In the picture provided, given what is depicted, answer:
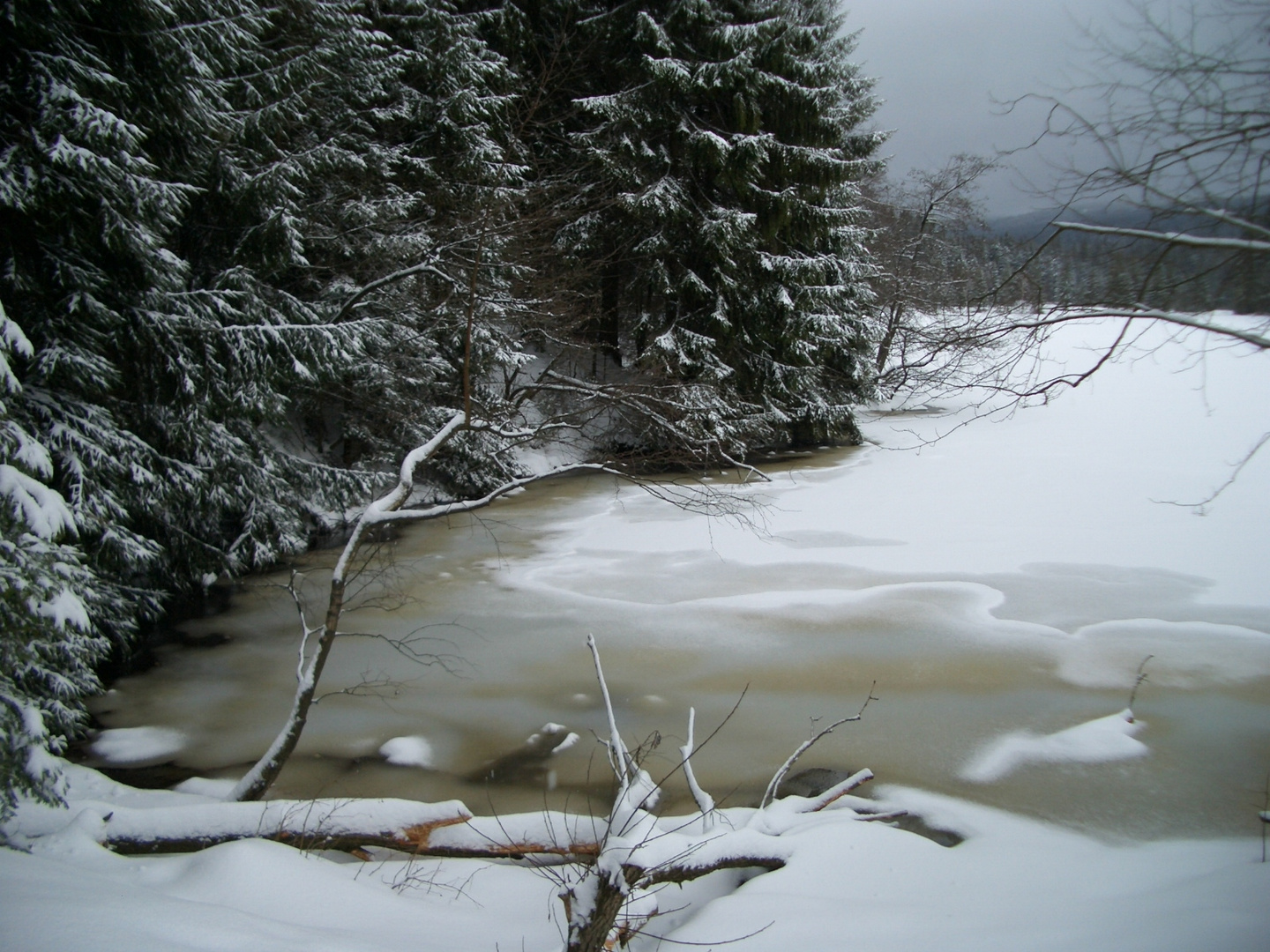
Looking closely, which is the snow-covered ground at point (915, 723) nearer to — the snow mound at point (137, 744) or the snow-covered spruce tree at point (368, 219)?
the snow mound at point (137, 744)

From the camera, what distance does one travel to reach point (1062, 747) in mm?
5312

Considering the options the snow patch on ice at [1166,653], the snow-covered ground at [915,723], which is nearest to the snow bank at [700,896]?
the snow-covered ground at [915,723]

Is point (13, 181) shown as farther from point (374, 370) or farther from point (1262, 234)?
point (1262, 234)

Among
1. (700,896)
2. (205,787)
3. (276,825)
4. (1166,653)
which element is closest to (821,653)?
(1166,653)

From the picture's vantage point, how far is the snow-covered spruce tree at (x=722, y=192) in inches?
523

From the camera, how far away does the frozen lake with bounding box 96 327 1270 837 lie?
201 inches

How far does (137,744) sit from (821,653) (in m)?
5.87

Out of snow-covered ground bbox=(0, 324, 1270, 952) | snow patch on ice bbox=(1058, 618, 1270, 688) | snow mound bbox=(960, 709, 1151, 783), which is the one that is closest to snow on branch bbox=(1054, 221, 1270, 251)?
snow-covered ground bbox=(0, 324, 1270, 952)

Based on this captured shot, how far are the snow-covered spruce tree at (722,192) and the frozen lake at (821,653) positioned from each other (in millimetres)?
3555

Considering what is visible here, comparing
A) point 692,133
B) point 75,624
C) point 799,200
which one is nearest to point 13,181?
point 75,624

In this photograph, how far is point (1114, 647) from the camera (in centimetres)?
695

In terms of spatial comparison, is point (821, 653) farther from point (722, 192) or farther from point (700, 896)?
point (722, 192)

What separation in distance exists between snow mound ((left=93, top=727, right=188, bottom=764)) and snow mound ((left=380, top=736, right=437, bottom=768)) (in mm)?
1612

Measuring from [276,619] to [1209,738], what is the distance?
8.71 meters
